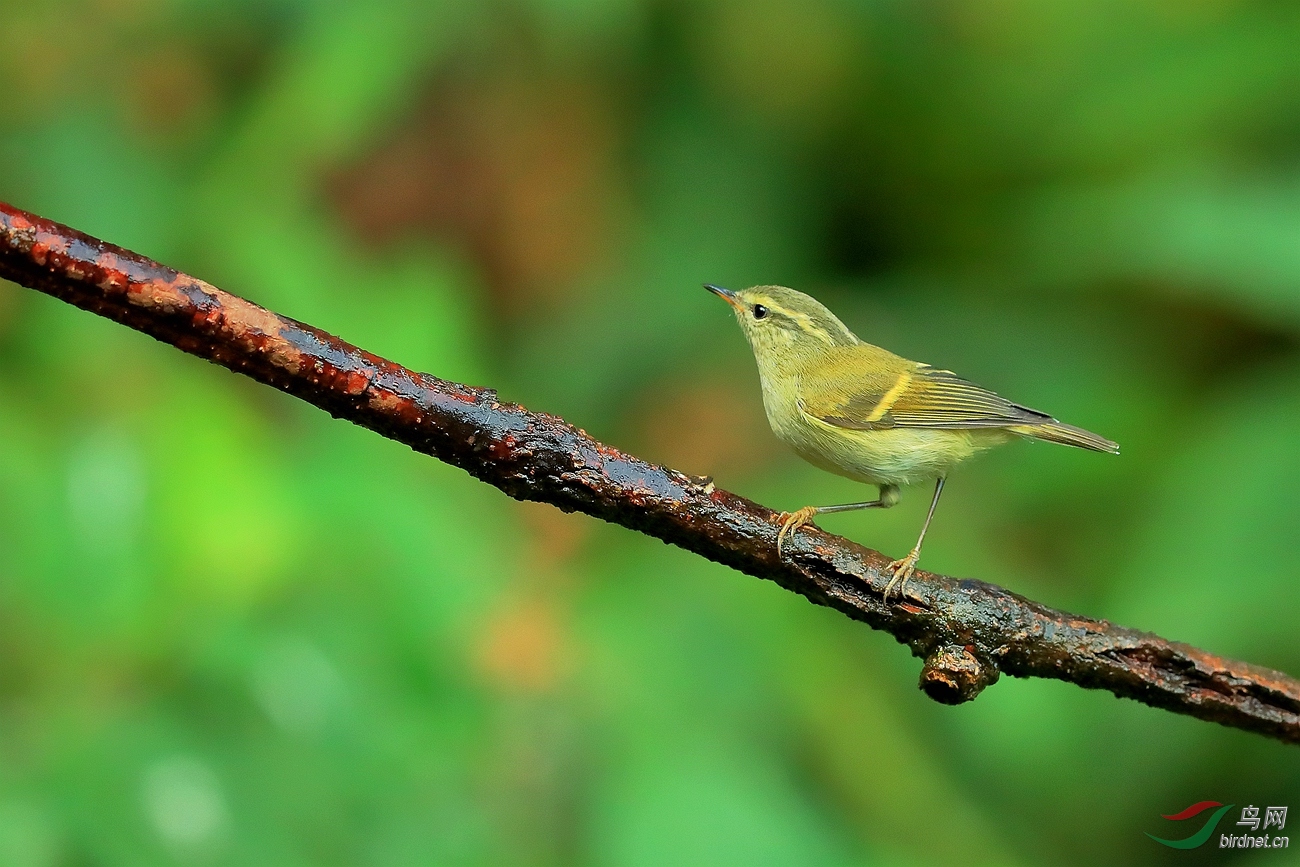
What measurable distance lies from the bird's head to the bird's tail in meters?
0.62

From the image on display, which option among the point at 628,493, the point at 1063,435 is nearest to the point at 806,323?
the point at 1063,435

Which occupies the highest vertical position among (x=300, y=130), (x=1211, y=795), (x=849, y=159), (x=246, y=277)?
(x=849, y=159)

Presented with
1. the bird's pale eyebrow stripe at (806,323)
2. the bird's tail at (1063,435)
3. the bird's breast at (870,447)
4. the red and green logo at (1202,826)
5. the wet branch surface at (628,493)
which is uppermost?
the bird's pale eyebrow stripe at (806,323)

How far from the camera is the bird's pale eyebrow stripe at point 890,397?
3.10 meters

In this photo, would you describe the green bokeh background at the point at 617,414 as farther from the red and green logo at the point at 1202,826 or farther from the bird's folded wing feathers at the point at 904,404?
the bird's folded wing feathers at the point at 904,404

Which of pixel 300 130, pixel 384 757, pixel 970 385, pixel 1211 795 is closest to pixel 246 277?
pixel 300 130

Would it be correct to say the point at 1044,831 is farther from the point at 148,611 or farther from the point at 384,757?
the point at 148,611

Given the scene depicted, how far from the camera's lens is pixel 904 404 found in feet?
10.4

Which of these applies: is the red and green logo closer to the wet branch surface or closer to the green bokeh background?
the green bokeh background

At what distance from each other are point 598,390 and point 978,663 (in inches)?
119

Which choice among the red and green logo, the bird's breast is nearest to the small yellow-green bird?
the bird's breast

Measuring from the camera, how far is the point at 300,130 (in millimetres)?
4309

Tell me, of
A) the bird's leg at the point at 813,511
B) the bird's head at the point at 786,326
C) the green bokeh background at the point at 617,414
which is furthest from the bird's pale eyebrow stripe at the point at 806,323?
the green bokeh background at the point at 617,414

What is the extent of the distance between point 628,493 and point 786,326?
1.68 metres
